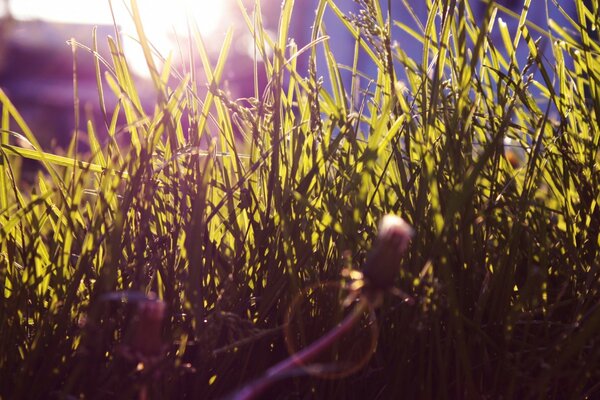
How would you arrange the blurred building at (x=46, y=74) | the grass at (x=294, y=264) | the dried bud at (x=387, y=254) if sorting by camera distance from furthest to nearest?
1. the blurred building at (x=46, y=74)
2. the grass at (x=294, y=264)
3. the dried bud at (x=387, y=254)

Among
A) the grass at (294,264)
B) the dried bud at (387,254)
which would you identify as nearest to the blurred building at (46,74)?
the grass at (294,264)

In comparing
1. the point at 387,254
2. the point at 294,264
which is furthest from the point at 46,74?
the point at 387,254

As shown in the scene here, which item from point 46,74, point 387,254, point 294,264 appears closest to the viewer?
point 387,254

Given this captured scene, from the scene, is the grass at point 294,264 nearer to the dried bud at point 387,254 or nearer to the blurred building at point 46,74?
the dried bud at point 387,254

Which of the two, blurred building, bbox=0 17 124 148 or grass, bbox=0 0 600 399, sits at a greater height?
grass, bbox=0 0 600 399

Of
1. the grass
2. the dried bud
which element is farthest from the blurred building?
the dried bud

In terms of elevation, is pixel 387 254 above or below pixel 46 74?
above

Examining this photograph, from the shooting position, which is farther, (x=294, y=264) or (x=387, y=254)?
(x=294, y=264)

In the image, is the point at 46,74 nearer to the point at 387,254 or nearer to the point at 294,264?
the point at 294,264

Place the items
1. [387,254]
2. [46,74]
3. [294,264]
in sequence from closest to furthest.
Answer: [387,254] → [294,264] → [46,74]

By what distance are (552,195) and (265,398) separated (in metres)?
0.55

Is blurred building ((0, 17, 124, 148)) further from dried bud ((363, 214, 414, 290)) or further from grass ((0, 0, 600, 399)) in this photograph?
dried bud ((363, 214, 414, 290))

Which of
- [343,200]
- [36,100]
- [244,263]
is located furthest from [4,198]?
[36,100]

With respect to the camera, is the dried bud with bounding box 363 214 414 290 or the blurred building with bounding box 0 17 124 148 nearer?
the dried bud with bounding box 363 214 414 290
